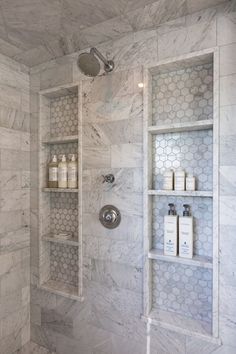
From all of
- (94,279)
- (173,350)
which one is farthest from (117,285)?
(173,350)

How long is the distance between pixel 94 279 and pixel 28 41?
1515 mm

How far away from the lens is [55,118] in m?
1.79

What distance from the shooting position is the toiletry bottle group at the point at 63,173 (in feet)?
5.29

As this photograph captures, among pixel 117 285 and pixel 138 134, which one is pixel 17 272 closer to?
pixel 117 285

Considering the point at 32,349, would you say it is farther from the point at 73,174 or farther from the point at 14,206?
the point at 73,174

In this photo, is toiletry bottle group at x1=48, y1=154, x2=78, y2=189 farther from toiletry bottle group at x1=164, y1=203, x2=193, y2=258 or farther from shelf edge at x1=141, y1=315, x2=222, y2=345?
shelf edge at x1=141, y1=315, x2=222, y2=345

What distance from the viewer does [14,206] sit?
1.67 m

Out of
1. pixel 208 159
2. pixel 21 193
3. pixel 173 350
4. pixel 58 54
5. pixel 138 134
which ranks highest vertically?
pixel 58 54

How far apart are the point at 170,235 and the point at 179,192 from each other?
238 mm

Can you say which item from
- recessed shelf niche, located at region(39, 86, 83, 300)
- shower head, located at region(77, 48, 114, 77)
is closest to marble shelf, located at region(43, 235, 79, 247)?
recessed shelf niche, located at region(39, 86, 83, 300)

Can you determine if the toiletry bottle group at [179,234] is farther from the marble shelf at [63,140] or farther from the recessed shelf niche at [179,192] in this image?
the marble shelf at [63,140]

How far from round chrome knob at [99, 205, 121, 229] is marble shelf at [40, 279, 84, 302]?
1.68 ft

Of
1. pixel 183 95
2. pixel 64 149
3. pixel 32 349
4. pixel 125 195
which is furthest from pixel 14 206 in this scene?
pixel 183 95

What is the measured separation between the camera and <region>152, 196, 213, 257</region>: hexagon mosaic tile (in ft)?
4.17
